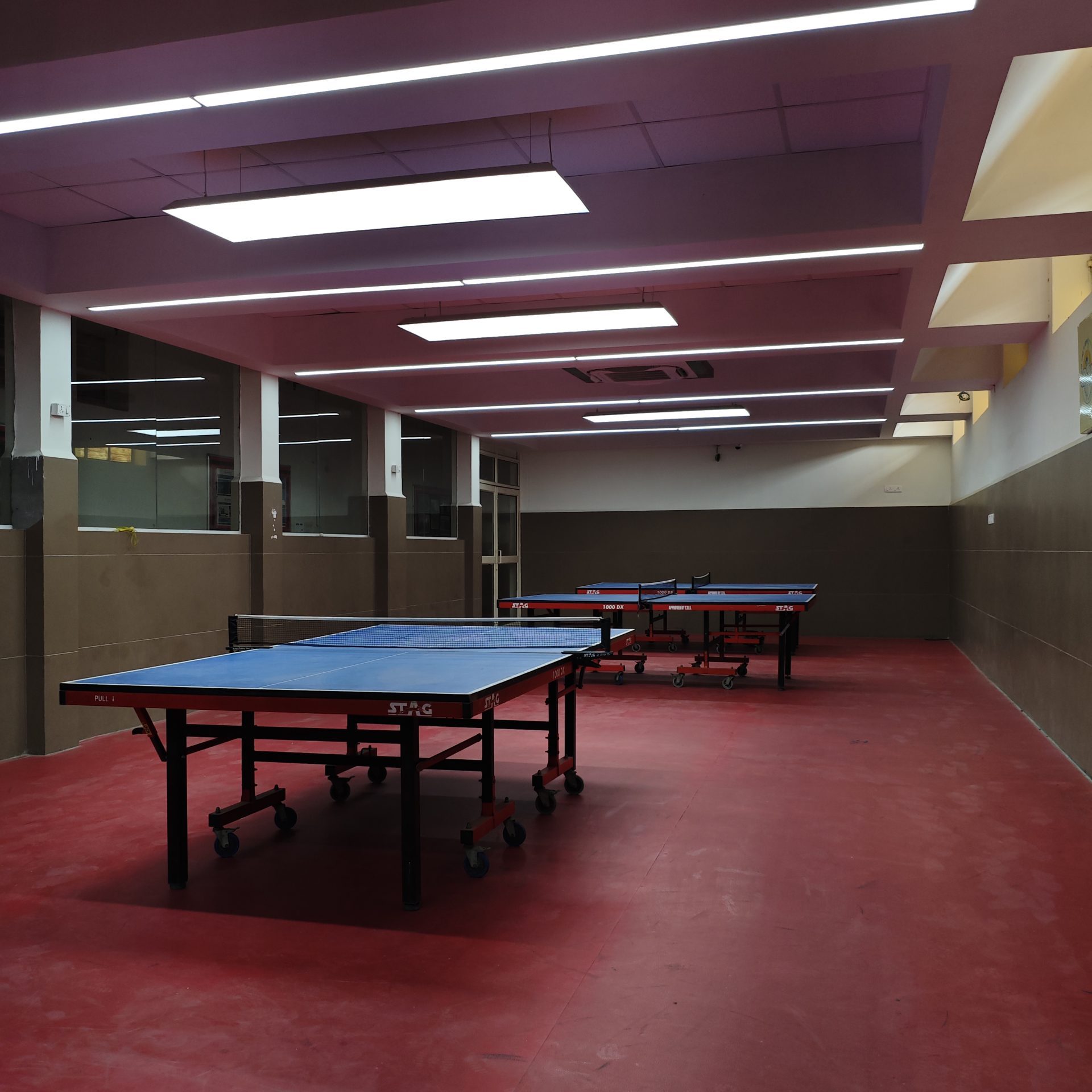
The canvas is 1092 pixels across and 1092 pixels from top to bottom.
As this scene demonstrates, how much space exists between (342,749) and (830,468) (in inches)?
458

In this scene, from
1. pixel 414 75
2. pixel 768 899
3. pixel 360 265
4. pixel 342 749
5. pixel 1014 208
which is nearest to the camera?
pixel 414 75

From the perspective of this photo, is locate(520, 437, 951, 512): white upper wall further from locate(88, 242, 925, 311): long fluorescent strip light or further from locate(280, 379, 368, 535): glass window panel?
locate(88, 242, 925, 311): long fluorescent strip light

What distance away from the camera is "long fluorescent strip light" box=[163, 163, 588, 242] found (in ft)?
13.7

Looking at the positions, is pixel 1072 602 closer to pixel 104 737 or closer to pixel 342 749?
pixel 342 749

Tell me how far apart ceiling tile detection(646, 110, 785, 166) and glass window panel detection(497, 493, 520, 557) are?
1119cm

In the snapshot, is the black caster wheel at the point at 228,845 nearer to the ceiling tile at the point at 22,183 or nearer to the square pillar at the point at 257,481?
the ceiling tile at the point at 22,183

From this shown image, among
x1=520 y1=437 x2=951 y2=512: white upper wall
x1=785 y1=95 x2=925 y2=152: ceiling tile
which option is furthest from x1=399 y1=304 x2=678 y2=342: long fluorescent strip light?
x1=520 y1=437 x2=951 y2=512: white upper wall

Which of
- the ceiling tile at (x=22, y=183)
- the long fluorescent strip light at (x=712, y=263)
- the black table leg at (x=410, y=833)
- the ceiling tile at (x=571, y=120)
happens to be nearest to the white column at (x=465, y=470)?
the long fluorescent strip light at (x=712, y=263)

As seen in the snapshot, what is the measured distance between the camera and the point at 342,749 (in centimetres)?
660

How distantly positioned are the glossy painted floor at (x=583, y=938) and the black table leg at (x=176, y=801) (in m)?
0.10

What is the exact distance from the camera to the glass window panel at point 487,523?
15.7 m

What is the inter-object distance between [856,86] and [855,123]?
449 mm

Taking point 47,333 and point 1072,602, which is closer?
point 1072,602

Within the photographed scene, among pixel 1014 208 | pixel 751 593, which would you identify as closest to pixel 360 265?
pixel 1014 208
